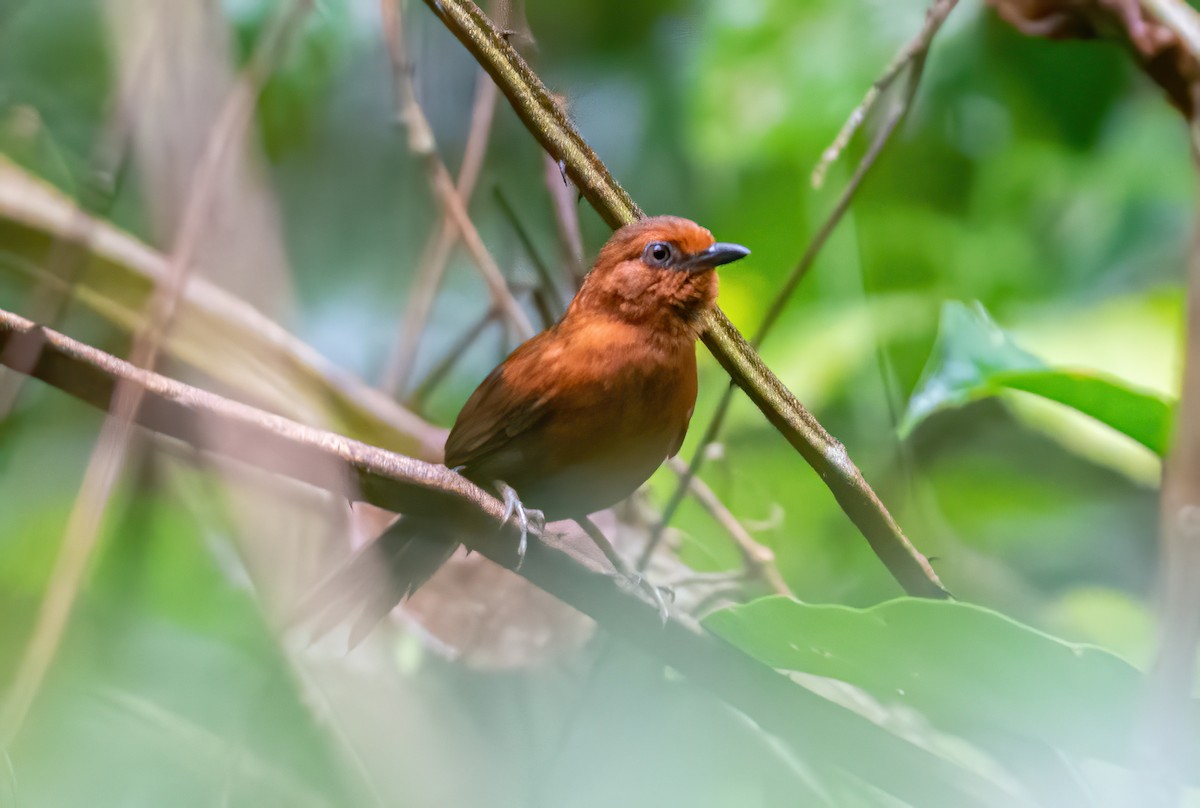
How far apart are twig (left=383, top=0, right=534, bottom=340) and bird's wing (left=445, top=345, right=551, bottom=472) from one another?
0.12m

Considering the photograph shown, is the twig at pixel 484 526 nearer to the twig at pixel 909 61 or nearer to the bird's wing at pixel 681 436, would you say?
the bird's wing at pixel 681 436

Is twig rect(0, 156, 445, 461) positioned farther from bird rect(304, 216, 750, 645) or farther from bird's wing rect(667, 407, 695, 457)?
bird's wing rect(667, 407, 695, 457)

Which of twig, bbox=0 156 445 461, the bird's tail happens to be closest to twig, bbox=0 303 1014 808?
the bird's tail

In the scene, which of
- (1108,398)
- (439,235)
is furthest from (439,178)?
(1108,398)

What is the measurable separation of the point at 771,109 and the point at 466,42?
0.59m

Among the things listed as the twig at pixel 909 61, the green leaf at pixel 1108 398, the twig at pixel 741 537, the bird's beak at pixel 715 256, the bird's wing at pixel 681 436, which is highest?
the twig at pixel 909 61

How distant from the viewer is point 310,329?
3.77ft

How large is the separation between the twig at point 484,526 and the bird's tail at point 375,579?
119 millimetres

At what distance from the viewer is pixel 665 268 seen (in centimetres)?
96

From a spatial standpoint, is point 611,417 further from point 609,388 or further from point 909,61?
point 909,61

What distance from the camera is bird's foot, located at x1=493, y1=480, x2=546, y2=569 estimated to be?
2.51 feet

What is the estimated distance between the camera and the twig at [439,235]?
3.73ft

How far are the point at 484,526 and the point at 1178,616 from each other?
420 millimetres

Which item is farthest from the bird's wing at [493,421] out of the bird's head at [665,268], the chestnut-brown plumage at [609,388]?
the bird's head at [665,268]
